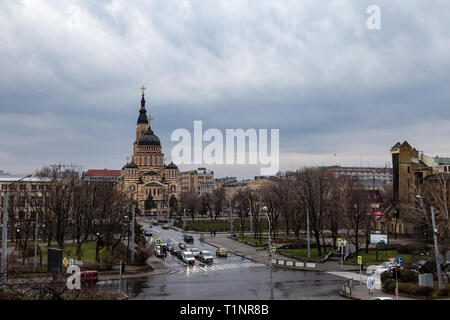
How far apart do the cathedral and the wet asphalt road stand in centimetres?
13582

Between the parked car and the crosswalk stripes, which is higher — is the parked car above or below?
above

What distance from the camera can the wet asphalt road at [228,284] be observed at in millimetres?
30500

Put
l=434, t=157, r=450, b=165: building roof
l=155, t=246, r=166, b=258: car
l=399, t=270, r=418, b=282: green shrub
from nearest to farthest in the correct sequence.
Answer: l=399, t=270, r=418, b=282: green shrub < l=155, t=246, r=166, b=258: car < l=434, t=157, r=450, b=165: building roof

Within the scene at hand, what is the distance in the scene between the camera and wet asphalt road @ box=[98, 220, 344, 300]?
30.5m

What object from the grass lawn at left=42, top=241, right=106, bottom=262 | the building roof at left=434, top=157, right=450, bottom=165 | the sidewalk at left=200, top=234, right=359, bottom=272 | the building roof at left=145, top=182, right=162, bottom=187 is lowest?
the sidewalk at left=200, top=234, right=359, bottom=272

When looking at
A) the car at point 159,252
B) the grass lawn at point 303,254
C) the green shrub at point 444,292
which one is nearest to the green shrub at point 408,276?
the green shrub at point 444,292

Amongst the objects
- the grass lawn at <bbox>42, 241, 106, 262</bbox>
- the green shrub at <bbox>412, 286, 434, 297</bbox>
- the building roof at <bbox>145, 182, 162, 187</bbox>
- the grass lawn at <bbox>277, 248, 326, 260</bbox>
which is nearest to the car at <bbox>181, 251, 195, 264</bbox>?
the grass lawn at <bbox>42, 241, 106, 262</bbox>

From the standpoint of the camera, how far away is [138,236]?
56.3m

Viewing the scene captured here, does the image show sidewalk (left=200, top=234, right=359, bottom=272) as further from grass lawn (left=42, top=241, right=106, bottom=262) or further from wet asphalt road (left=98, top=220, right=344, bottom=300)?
grass lawn (left=42, top=241, right=106, bottom=262)

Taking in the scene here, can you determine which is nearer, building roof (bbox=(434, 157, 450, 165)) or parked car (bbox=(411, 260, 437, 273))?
parked car (bbox=(411, 260, 437, 273))

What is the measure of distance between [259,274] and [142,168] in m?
157

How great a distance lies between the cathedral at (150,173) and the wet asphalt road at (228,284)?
135819 millimetres
